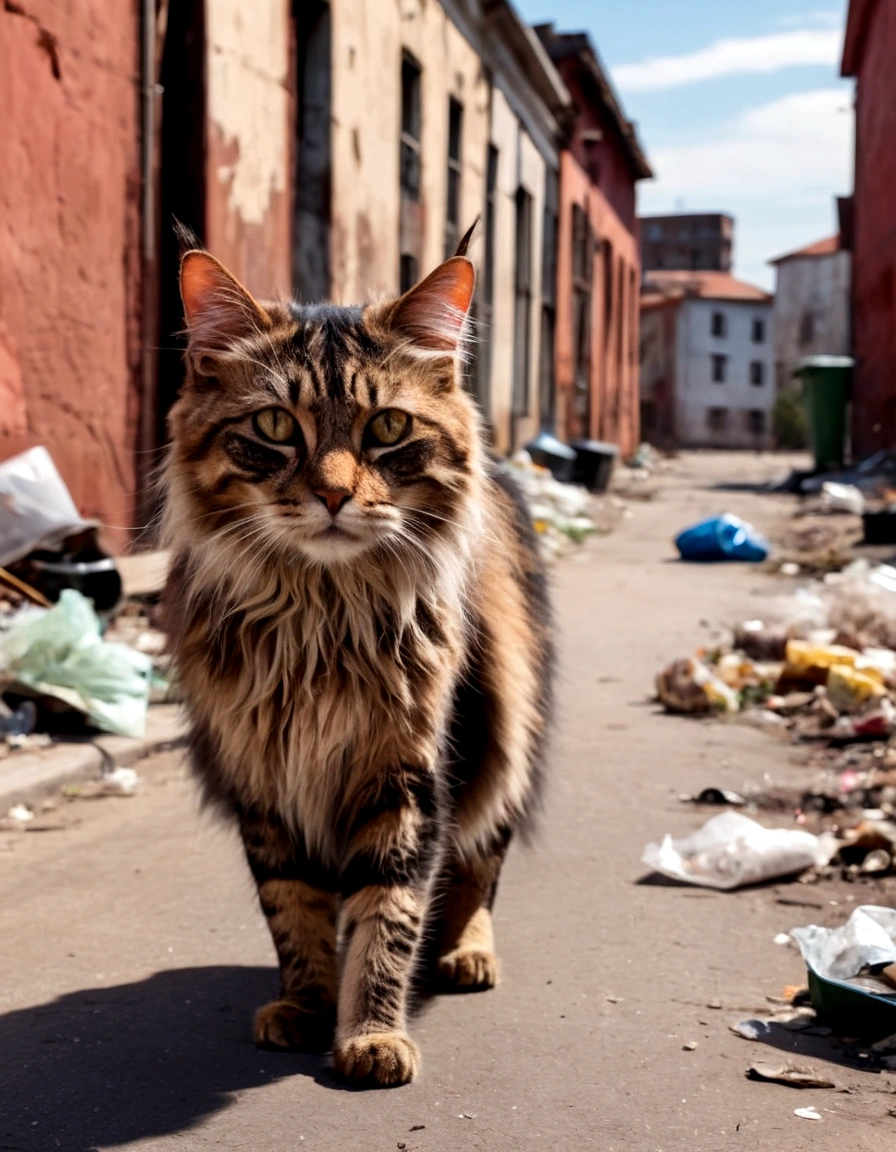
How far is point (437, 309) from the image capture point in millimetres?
3467

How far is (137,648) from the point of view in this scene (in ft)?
25.8

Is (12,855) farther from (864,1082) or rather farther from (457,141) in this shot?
(457,141)

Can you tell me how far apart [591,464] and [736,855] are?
18.3 meters

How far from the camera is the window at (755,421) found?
2803 inches

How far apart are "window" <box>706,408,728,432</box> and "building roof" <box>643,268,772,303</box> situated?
5.16 m

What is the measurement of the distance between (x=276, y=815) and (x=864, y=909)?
1.54 meters

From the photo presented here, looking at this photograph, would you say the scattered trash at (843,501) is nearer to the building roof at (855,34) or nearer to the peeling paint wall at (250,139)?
the peeling paint wall at (250,139)

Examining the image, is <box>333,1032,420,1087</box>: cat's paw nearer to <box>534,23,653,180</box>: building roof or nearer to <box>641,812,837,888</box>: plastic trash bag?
<box>641,812,837,888</box>: plastic trash bag

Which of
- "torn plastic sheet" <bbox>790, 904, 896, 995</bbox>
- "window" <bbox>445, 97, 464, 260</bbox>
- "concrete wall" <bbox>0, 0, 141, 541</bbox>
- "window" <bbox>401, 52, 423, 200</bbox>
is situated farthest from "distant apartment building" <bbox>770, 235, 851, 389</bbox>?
"torn plastic sheet" <bbox>790, 904, 896, 995</bbox>

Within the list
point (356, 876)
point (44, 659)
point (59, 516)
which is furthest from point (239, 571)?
point (59, 516)

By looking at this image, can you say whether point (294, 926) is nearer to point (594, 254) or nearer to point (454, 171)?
point (454, 171)

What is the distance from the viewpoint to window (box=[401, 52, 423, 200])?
650 inches

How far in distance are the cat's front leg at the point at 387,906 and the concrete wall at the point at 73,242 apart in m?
5.67

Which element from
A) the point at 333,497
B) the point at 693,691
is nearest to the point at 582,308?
the point at 693,691
